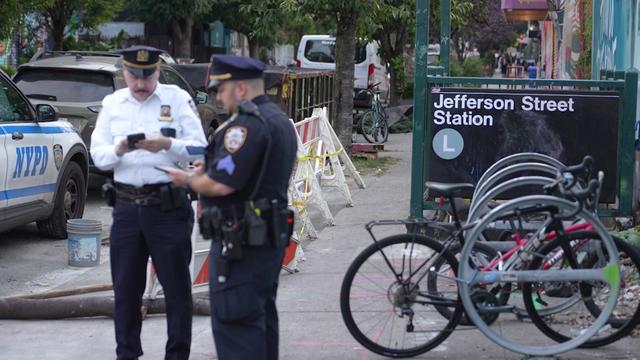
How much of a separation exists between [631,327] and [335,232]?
5.23 meters

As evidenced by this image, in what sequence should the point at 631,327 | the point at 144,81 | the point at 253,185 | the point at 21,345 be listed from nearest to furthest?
the point at 253,185 → the point at 144,81 → the point at 631,327 → the point at 21,345

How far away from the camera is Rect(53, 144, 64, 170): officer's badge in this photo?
10.7 metres

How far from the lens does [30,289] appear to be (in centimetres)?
902

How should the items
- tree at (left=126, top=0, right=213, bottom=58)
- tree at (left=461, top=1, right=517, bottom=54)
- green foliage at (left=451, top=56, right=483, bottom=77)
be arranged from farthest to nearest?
1. tree at (left=461, top=1, right=517, bottom=54)
2. tree at (left=126, top=0, right=213, bottom=58)
3. green foliage at (left=451, top=56, right=483, bottom=77)

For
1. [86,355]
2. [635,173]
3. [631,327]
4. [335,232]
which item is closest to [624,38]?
[635,173]

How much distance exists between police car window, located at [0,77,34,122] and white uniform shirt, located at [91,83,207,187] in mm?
4126

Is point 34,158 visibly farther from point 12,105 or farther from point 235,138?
point 235,138

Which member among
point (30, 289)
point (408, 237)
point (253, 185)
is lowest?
point (30, 289)

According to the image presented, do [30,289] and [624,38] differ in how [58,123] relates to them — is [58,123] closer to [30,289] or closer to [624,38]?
[30,289]

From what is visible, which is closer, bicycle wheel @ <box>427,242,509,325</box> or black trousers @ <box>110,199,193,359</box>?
black trousers @ <box>110,199,193,359</box>

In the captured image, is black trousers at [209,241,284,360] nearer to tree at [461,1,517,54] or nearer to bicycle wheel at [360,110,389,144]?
bicycle wheel at [360,110,389,144]

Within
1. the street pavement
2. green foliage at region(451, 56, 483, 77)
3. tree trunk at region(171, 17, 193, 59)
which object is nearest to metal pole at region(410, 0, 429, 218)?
the street pavement

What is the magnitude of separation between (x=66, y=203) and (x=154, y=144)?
18.7ft

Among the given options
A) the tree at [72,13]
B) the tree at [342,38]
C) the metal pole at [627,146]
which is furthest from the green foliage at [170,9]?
the metal pole at [627,146]
